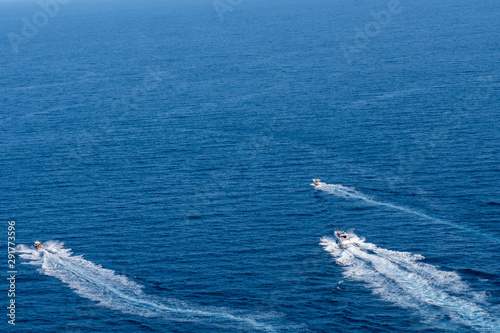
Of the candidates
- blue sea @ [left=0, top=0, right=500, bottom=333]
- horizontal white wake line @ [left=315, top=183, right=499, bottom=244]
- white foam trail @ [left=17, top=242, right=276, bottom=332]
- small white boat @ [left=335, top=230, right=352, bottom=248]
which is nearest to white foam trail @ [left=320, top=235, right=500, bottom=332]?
blue sea @ [left=0, top=0, right=500, bottom=333]

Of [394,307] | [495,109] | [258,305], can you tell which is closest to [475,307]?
[394,307]

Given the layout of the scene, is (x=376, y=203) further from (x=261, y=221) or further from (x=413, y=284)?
(x=413, y=284)

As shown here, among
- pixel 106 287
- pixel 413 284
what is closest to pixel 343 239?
pixel 413 284

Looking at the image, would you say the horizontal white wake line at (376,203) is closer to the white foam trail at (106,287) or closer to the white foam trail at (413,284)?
the white foam trail at (413,284)

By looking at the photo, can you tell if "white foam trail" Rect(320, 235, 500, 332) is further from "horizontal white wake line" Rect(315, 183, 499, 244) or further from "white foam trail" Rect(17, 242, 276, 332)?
"white foam trail" Rect(17, 242, 276, 332)

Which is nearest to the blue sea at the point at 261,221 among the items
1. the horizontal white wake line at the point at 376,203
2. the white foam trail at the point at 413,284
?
the white foam trail at the point at 413,284

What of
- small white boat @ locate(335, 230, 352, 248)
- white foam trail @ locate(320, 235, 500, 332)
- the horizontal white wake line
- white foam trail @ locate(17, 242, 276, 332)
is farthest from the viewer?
the horizontal white wake line
